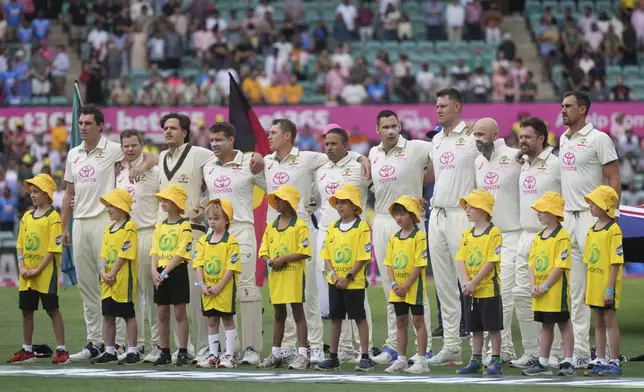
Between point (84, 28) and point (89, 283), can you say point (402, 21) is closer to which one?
point (84, 28)

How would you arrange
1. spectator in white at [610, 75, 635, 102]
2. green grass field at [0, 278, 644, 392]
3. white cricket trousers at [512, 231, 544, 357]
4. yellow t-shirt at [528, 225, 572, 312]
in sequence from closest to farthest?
green grass field at [0, 278, 644, 392], yellow t-shirt at [528, 225, 572, 312], white cricket trousers at [512, 231, 544, 357], spectator in white at [610, 75, 635, 102]

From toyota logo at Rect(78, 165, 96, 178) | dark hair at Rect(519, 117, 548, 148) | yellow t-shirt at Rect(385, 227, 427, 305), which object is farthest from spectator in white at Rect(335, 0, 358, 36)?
yellow t-shirt at Rect(385, 227, 427, 305)

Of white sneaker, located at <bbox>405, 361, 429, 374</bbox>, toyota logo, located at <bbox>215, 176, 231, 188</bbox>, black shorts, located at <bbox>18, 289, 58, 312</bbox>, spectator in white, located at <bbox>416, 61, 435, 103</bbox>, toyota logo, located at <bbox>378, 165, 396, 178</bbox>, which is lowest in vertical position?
white sneaker, located at <bbox>405, 361, 429, 374</bbox>

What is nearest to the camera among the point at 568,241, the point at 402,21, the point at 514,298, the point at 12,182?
the point at 568,241

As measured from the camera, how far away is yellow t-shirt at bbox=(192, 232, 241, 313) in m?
12.3

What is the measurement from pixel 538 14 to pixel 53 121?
11.9 meters

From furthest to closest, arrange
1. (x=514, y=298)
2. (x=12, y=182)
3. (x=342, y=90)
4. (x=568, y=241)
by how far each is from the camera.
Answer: (x=342, y=90) → (x=12, y=182) → (x=514, y=298) → (x=568, y=241)

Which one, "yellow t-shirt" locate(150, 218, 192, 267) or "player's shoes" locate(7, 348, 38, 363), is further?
"player's shoes" locate(7, 348, 38, 363)

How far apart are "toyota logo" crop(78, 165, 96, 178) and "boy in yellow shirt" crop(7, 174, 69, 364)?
34 centimetres

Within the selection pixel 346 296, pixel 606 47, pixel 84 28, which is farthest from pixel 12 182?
pixel 346 296

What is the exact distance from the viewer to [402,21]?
1211 inches

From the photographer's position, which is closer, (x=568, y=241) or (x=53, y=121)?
(x=568, y=241)

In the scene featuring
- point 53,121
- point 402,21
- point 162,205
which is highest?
point 402,21

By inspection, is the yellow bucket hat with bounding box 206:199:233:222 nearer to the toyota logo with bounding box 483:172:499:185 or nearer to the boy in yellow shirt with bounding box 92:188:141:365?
the boy in yellow shirt with bounding box 92:188:141:365
